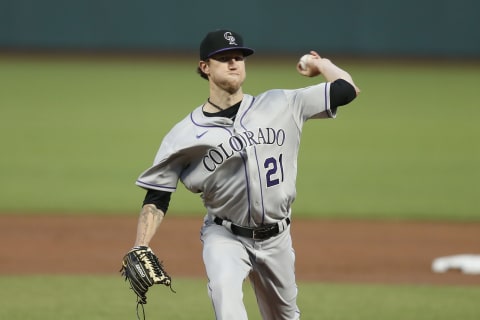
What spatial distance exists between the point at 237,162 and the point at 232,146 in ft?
0.32

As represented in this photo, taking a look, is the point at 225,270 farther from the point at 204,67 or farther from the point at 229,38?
the point at 229,38

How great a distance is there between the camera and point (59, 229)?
426 inches

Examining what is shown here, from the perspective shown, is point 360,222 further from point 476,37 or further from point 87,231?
point 476,37

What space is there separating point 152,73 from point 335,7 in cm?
539

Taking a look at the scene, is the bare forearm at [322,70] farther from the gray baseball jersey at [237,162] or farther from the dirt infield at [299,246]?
the dirt infield at [299,246]

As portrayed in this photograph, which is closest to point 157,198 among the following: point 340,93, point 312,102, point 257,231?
point 257,231

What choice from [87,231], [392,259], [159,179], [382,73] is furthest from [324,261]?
[382,73]

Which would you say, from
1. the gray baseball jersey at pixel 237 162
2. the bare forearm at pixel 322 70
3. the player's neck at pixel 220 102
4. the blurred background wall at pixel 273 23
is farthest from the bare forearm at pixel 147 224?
the blurred background wall at pixel 273 23

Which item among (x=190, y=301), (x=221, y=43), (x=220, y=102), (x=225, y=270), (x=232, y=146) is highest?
(x=221, y=43)

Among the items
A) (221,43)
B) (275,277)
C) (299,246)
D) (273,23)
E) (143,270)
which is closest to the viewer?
(143,270)

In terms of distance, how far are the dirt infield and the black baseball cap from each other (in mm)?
3905

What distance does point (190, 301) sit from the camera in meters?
7.86

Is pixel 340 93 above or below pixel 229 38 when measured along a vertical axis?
below

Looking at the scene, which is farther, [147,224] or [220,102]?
[220,102]
